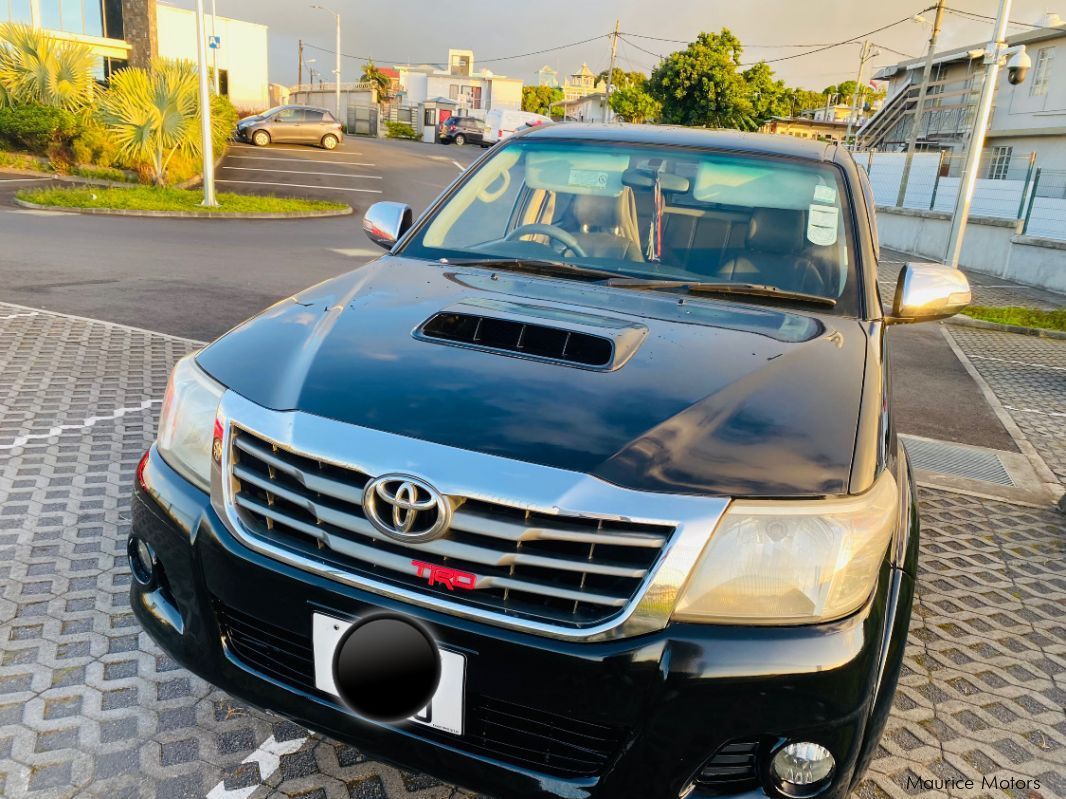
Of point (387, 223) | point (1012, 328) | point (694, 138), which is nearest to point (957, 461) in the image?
point (694, 138)

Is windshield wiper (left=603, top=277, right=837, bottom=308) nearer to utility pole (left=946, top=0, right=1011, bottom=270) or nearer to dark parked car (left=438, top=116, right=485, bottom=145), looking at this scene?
utility pole (left=946, top=0, right=1011, bottom=270)

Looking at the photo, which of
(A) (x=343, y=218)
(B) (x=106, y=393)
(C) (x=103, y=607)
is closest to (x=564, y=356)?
(C) (x=103, y=607)

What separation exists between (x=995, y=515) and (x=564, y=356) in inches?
146

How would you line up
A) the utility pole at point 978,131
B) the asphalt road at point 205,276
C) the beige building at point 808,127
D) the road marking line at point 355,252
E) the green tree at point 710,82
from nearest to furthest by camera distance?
the asphalt road at point 205,276 → the road marking line at point 355,252 → the utility pole at point 978,131 → the green tree at point 710,82 → the beige building at point 808,127

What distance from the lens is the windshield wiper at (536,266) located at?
2.93 metres

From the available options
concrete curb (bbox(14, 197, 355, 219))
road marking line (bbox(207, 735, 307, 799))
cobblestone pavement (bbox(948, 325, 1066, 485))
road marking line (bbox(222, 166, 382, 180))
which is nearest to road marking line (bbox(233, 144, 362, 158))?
road marking line (bbox(222, 166, 382, 180))

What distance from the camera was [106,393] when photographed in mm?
5395

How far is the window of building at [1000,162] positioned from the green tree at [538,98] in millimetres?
69181

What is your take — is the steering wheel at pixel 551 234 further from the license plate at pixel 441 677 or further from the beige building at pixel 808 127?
the beige building at pixel 808 127

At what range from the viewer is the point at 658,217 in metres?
3.23

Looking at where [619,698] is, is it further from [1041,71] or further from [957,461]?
[1041,71]

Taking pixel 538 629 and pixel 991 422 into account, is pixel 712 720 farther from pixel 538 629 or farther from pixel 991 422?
pixel 991 422

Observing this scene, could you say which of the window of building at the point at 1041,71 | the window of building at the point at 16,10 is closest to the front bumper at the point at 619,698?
the window of building at the point at 1041,71

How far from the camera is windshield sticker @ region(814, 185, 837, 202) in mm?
3213
